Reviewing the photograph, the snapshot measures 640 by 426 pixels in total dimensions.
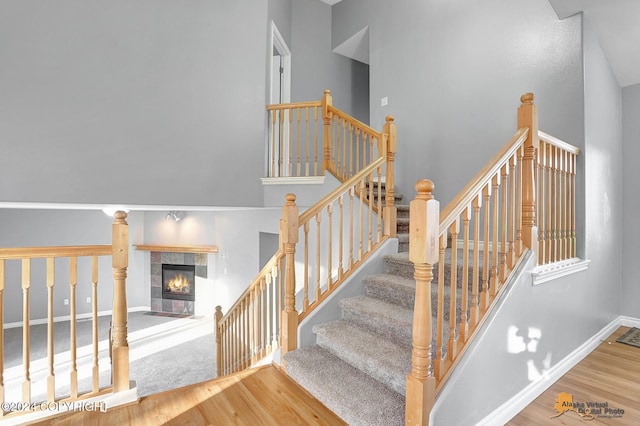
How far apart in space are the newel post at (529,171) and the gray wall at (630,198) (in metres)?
1.94

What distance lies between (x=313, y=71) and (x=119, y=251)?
15.6ft

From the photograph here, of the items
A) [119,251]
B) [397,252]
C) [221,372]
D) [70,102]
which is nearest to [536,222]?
[397,252]

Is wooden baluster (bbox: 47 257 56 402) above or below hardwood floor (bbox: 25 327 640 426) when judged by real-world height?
above

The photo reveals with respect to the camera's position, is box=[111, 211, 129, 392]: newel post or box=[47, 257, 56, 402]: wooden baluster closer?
box=[47, 257, 56, 402]: wooden baluster

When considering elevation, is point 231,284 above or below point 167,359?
above

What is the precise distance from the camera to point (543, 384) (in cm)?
222

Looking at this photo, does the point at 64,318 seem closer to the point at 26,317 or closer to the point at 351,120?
the point at 26,317

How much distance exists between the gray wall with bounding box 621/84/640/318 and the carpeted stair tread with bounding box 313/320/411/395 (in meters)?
2.84

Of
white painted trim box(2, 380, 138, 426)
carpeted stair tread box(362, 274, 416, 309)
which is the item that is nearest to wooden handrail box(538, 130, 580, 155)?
carpeted stair tread box(362, 274, 416, 309)

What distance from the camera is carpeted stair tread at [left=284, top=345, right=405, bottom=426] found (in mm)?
1689

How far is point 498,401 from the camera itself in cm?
191

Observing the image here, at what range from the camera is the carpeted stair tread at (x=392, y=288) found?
2.42 metres

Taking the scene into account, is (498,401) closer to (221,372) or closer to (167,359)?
(221,372)

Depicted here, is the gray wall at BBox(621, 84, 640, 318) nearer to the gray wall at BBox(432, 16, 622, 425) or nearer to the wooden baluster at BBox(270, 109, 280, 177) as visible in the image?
the gray wall at BBox(432, 16, 622, 425)
